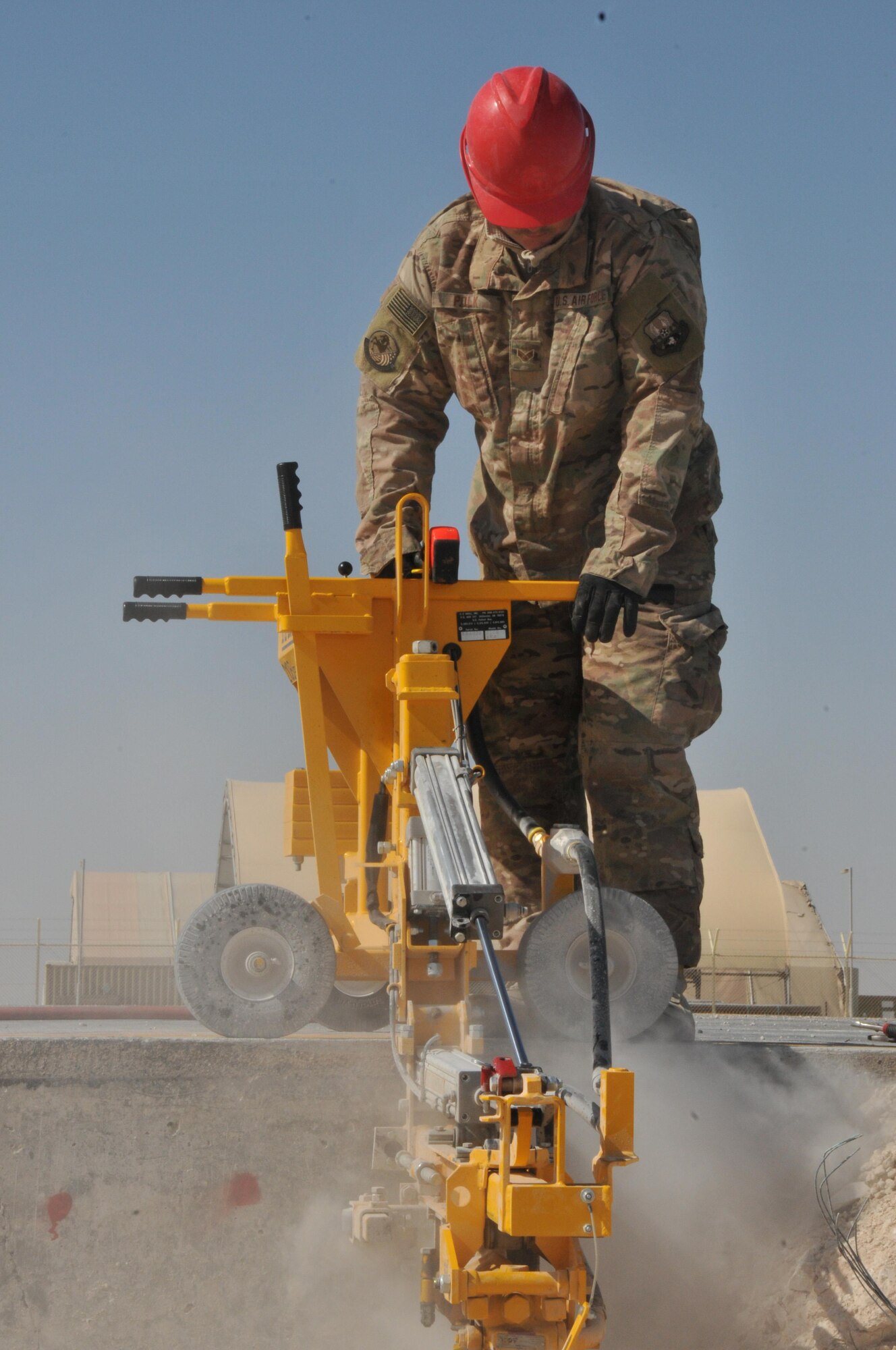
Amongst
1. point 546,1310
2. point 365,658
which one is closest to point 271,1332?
point 546,1310

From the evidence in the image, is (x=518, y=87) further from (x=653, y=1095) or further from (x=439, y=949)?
(x=653, y=1095)

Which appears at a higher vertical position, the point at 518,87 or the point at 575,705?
the point at 518,87

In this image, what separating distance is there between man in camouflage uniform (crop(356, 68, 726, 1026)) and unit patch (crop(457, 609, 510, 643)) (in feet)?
0.78

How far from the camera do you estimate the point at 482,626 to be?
4.11 metres

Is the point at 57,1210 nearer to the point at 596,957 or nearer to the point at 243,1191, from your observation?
the point at 243,1191

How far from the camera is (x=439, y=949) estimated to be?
334 cm

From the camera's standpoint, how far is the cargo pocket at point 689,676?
4.41 m

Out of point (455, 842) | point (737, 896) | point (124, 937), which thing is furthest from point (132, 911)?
point (455, 842)

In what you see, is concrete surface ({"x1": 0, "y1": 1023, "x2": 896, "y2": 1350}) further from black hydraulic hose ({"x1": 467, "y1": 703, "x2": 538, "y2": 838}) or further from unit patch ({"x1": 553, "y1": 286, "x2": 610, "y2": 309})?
unit patch ({"x1": 553, "y1": 286, "x2": 610, "y2": 309})

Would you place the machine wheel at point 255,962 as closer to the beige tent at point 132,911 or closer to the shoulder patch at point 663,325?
the shoulder patch at point 663,325

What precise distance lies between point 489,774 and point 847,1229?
4.97 feet

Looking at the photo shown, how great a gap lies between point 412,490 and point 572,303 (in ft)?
2.62

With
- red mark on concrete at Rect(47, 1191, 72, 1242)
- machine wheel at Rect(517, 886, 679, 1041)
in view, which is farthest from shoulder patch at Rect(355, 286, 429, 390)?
red mark on concrete at Rect(47, 1191, 72, 1242)

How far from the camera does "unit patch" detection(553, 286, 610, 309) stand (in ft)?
14.8
